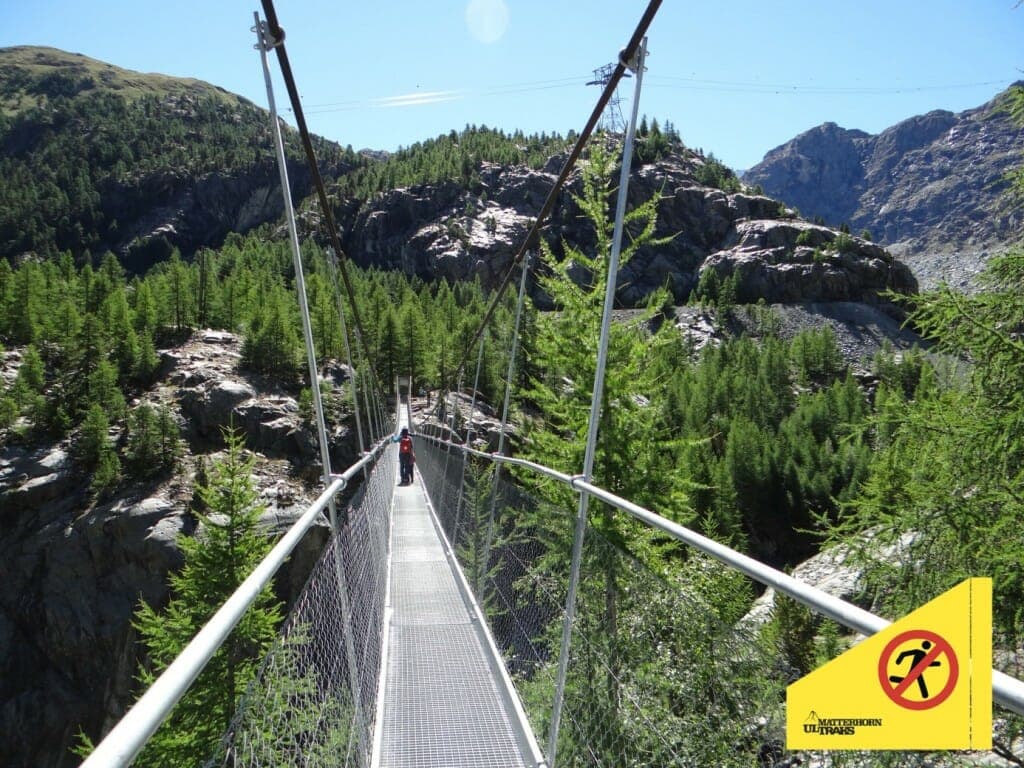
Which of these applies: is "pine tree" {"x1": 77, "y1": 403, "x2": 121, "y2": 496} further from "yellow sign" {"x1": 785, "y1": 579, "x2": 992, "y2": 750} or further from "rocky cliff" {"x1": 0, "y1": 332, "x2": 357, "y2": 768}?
"yellow sign" {"x1": 785, "y1": 579, "x2": 992, "y2": 750}

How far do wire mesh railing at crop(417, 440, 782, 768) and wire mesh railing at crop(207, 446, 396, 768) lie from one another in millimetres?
848

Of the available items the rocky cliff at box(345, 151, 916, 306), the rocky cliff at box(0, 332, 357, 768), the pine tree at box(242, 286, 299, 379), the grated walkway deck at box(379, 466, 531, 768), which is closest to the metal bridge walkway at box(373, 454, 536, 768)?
the grated walkway deck at box(379, 466, 531, 768)

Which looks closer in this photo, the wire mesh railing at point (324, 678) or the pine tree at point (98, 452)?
the wire mesh railing at point (324, 678)

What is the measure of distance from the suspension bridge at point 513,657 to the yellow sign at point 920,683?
0.08 meters

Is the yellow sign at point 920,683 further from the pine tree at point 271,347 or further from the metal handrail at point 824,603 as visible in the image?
the pine tree at point 271,347

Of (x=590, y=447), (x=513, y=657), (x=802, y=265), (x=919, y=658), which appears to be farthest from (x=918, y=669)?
(x=802, y=265)

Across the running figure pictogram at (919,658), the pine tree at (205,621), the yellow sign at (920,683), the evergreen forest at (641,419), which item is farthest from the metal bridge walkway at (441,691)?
the pine tree at (205,621)

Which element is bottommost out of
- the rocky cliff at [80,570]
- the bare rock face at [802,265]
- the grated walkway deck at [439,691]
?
the rocky cliff at [80,570]

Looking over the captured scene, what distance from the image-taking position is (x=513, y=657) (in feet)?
11.8

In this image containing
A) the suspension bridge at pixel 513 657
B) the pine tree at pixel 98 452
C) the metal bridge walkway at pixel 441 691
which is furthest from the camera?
the pine tree at pixel 98 452

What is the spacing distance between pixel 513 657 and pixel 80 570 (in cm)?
2893

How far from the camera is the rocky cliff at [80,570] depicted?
23.0 meters

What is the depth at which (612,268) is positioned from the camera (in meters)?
2.35

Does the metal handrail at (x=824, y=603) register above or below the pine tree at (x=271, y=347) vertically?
above
